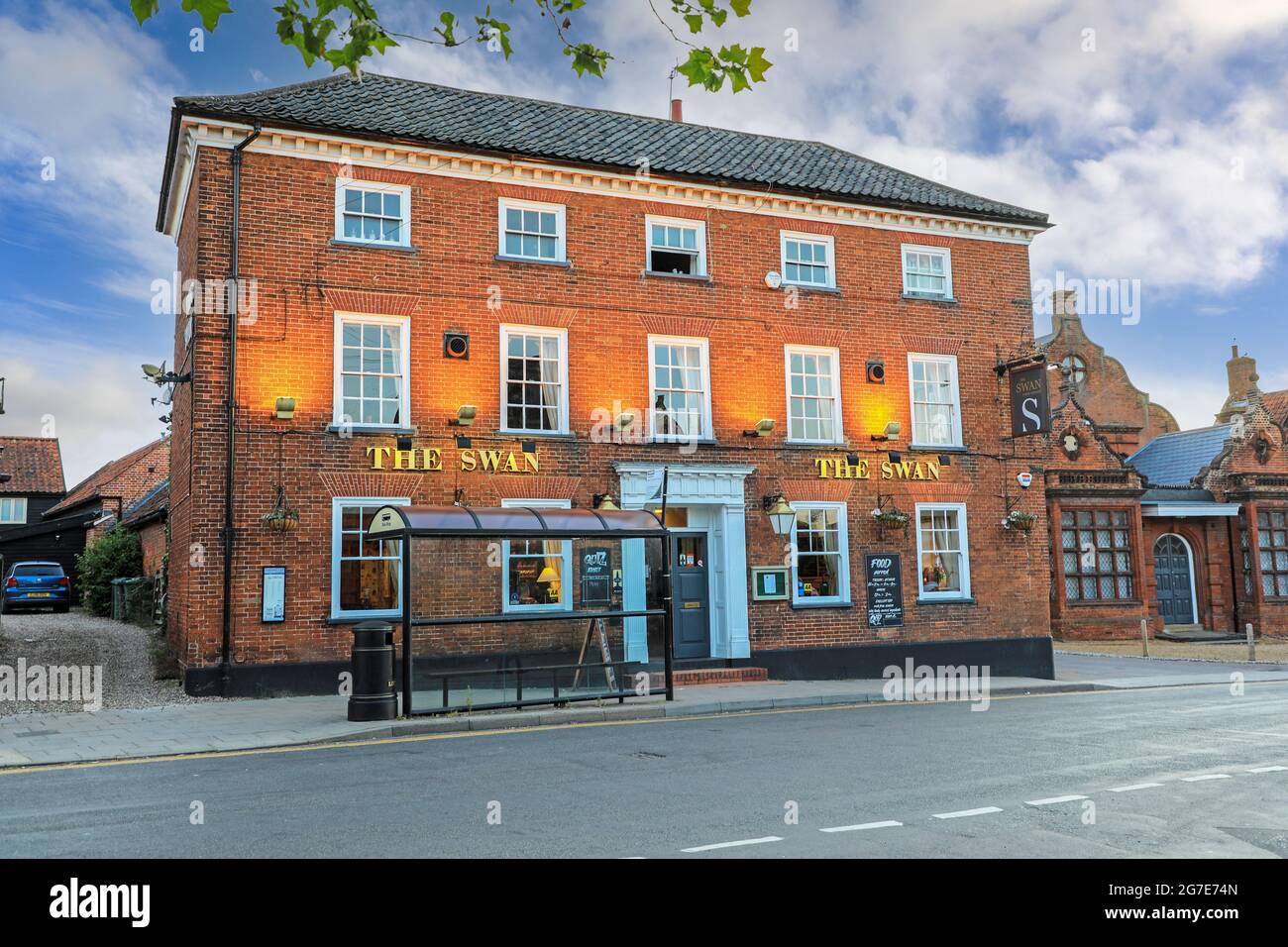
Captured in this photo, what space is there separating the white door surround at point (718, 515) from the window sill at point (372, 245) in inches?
199

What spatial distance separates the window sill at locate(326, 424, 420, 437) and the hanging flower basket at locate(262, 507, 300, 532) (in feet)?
4.79

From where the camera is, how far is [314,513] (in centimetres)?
1603

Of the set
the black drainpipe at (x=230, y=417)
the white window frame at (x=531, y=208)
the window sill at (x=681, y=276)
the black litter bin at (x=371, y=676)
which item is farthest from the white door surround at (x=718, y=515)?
the black drainpipe at (x=230, y=417)

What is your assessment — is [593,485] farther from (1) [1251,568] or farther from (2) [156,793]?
(1) [1251,568]

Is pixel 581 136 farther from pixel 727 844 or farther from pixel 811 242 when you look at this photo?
pixel 727 844

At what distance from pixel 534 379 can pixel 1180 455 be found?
26494mm

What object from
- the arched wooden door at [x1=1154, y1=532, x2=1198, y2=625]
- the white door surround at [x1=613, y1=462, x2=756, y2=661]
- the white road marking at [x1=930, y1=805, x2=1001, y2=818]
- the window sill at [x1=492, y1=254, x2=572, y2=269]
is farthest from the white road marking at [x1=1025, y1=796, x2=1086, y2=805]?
the arched wooden door at [x1=1154, y1=532, x2=1198, y2=625]

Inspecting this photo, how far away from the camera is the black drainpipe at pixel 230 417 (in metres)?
15.2

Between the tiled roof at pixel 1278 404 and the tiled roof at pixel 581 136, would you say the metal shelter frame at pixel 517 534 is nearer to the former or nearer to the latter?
the tiled roof at pixel 581 136

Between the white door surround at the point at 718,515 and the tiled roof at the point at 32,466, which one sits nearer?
the white door surround at the point at 718,515

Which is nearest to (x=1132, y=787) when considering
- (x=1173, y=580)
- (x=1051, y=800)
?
(x=1051, y=800)

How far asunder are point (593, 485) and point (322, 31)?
12.2m

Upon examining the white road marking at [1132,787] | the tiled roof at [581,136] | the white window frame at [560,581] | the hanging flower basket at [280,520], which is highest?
the tiled roof at [581,136]

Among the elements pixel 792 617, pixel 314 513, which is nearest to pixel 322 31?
pixel 314 513
